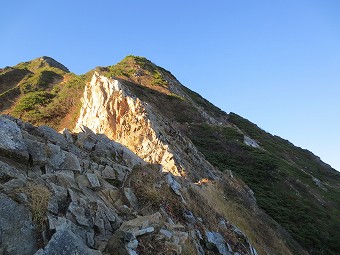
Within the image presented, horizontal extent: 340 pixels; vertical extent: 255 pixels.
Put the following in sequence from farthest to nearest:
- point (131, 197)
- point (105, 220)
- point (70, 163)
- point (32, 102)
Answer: point (32, 102)
point (70, 163)
point (131, 197)
point (105, 220)

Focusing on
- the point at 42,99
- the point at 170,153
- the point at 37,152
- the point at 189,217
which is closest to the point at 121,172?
the point at 189,217

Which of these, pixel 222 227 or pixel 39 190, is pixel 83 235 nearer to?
pixel 39 190

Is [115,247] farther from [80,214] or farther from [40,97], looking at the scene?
[40,97]

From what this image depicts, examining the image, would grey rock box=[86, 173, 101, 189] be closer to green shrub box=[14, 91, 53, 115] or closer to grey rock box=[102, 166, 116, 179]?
grey rock box=[102, 166, 116, 179]

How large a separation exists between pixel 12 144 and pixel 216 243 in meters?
6.18

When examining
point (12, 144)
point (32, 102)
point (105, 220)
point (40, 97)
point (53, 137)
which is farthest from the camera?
point (40, 97)

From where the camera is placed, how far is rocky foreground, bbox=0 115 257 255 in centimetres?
633

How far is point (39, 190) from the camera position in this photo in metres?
6.96

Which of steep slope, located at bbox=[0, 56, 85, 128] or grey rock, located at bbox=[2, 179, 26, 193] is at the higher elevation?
grey rock, located at bbox=[2, 179, 26, 193]

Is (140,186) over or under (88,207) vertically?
over

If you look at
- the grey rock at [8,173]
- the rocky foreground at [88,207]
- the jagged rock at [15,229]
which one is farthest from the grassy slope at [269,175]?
the jagged rock at [15,229]

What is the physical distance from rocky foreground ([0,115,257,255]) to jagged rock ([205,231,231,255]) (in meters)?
0.03

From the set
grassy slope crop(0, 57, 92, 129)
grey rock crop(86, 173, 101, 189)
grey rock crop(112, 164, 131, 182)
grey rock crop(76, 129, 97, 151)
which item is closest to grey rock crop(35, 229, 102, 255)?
grey rock crop(86, 173, 101, 189)

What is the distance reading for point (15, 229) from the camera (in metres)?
6.21
